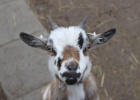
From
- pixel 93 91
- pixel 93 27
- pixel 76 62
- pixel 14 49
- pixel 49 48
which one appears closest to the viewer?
pixel 76 62

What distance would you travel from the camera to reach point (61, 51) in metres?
3.36

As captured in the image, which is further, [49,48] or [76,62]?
[49,48]

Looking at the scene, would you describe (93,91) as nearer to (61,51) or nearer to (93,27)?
(61,51)

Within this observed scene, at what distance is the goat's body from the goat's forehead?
1.99ft

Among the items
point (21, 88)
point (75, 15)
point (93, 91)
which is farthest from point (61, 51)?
point (75, 15)

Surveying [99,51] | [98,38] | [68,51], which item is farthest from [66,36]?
[99,51]

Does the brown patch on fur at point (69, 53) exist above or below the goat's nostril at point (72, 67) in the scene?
above

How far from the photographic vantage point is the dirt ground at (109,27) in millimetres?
5797

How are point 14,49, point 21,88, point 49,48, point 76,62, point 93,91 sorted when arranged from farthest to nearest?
point 14,49 < point 21,88 < point 93,91 < point 49,48 < point 76,62

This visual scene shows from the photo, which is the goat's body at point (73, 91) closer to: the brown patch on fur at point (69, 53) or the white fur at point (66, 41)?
the white fur at point (66, 41)

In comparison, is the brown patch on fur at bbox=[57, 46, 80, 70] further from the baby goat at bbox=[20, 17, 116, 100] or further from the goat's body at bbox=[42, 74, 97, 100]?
the goat's body at bbox=[42, 74, 97, 100]

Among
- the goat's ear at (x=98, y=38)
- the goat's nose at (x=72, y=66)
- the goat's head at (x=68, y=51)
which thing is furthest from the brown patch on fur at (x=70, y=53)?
the goat's ear at (x=98, y=38)

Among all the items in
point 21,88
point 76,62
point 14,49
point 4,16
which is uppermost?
point 76,62

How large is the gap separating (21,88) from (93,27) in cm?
212
